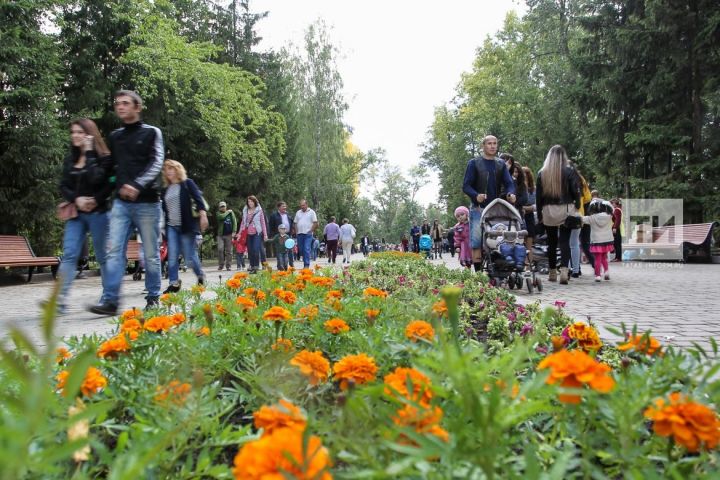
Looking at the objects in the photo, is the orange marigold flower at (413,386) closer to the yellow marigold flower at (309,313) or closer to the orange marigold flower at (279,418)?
the orange marigold flower at (279,418)

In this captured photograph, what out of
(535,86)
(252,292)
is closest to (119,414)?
(252,292)

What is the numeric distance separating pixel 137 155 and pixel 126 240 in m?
0.91

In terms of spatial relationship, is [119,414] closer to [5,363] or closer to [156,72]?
[5,363]

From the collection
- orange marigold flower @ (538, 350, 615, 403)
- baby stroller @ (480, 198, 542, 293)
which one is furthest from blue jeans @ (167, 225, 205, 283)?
orange marigold flower @ (538, 350, 615, 403)

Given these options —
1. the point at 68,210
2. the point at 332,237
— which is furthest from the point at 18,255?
the point at 332,237

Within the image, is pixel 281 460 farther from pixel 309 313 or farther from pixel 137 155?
pixel 137 155

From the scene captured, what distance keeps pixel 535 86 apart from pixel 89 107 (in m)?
24.7

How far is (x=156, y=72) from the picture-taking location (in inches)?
733

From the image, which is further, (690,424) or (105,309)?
(105,309)

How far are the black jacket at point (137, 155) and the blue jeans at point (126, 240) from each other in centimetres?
15

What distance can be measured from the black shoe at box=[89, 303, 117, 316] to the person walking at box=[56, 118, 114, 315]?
0.25 m

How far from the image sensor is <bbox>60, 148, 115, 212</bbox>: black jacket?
538 centimetres

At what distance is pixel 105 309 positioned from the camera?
5.21 metres

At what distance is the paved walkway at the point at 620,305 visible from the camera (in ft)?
14.2
